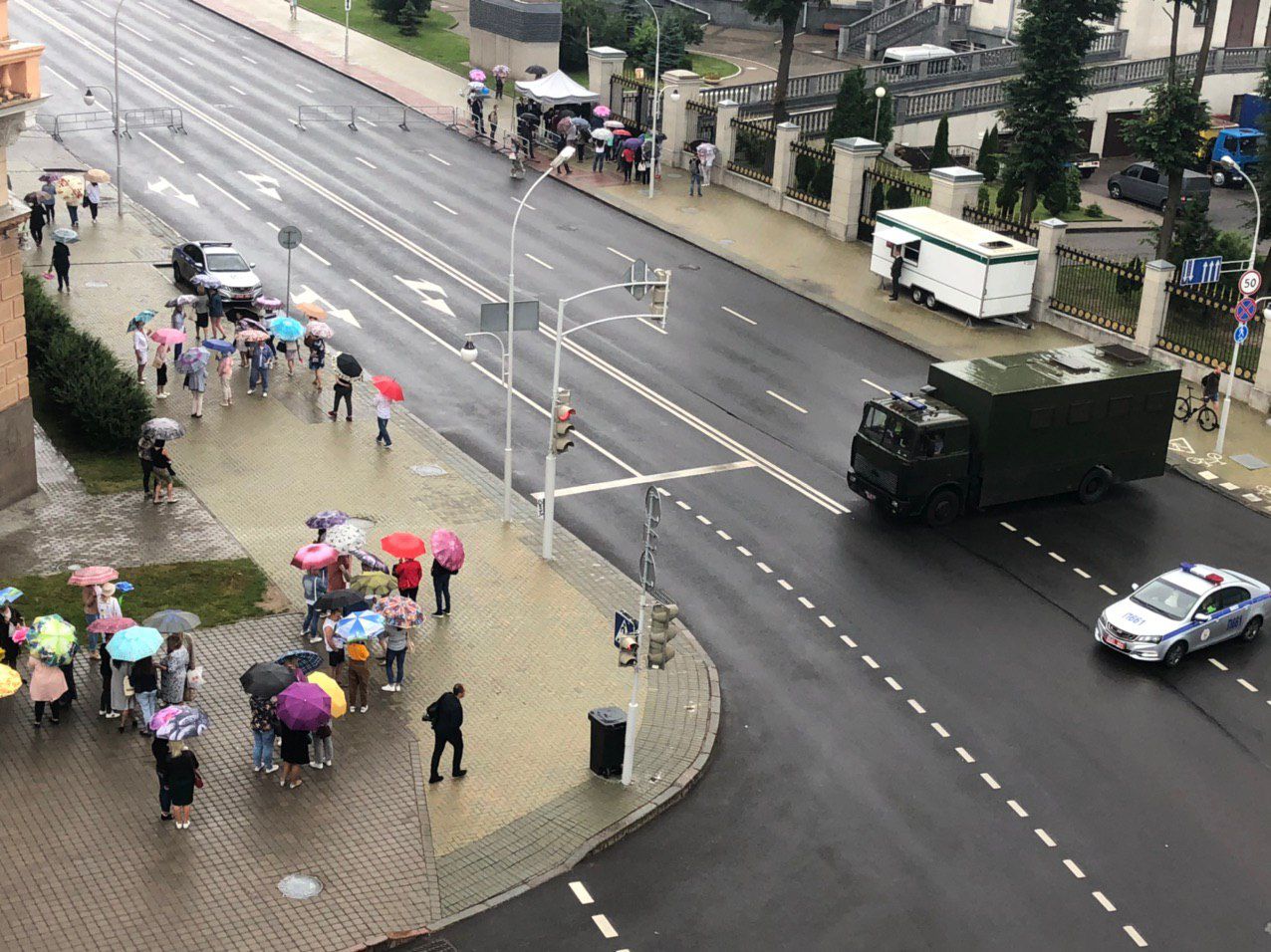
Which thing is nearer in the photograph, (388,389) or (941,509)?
(941,509)

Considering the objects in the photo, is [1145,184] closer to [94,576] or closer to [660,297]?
[660,297]

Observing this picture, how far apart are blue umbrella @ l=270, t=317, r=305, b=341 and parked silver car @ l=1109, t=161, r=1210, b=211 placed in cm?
3596

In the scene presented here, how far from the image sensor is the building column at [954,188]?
51688mm

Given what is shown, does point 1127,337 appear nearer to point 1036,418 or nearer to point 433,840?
point 1036,418

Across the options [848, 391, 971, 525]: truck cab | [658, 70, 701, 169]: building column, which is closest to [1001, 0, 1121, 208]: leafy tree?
[658, 70, 701, 169]: building column

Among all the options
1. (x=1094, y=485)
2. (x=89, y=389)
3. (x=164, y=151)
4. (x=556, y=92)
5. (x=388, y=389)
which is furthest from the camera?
(x=556, y=92)

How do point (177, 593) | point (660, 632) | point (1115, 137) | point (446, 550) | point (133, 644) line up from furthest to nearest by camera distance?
point (1115, 137), point (177, 593), point (446, 550), point (133, 644), point (660, 632)

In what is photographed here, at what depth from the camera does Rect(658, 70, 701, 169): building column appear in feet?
206

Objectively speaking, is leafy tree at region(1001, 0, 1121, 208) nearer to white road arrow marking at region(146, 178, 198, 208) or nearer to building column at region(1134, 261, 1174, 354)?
building column at region(1134, 261, 1174, 354)

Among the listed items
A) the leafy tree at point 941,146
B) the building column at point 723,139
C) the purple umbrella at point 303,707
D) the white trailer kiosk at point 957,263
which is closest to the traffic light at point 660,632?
the purple umbrella at point 303,707

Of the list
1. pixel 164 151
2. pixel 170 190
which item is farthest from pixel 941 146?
pixel 164 151

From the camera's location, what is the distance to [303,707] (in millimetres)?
23359

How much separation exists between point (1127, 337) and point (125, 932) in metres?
33.8

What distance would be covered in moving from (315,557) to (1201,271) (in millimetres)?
28540
